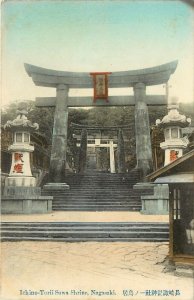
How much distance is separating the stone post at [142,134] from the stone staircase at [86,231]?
530cm

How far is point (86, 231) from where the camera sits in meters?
8.13

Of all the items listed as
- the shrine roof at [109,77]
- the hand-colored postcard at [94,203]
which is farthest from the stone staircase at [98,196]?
the shrine roof at [109,77]

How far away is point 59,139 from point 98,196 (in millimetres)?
2910

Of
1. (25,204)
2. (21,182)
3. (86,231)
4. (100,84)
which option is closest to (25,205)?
(25,204)

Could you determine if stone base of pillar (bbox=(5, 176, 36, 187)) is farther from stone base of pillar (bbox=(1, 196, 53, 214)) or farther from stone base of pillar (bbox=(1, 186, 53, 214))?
stone base of pillar (bbox=(1, 196, 53, 214))

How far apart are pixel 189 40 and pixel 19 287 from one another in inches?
218

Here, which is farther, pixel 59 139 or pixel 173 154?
pixel 59 139

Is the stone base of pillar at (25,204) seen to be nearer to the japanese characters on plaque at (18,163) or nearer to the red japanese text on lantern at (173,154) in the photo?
the japanese characters on plaque at (18,163)

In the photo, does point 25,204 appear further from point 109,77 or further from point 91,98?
point 109,77

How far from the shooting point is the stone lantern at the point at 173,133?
45.5 ft

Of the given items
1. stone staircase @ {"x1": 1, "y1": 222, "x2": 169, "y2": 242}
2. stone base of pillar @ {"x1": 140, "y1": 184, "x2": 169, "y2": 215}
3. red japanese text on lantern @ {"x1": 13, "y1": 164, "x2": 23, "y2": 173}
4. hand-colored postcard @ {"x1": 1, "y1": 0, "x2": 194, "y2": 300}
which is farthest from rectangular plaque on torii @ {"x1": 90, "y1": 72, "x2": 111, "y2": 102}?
stone staircase @ {"x1": 1, "y1": 222, "x2": 169, "y2": 242}

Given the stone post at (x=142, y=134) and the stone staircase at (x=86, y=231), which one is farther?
the stone post at (x=142, y=134)

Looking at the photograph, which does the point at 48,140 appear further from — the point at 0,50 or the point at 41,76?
the point at 0,50

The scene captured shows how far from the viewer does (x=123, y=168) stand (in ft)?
74.2
